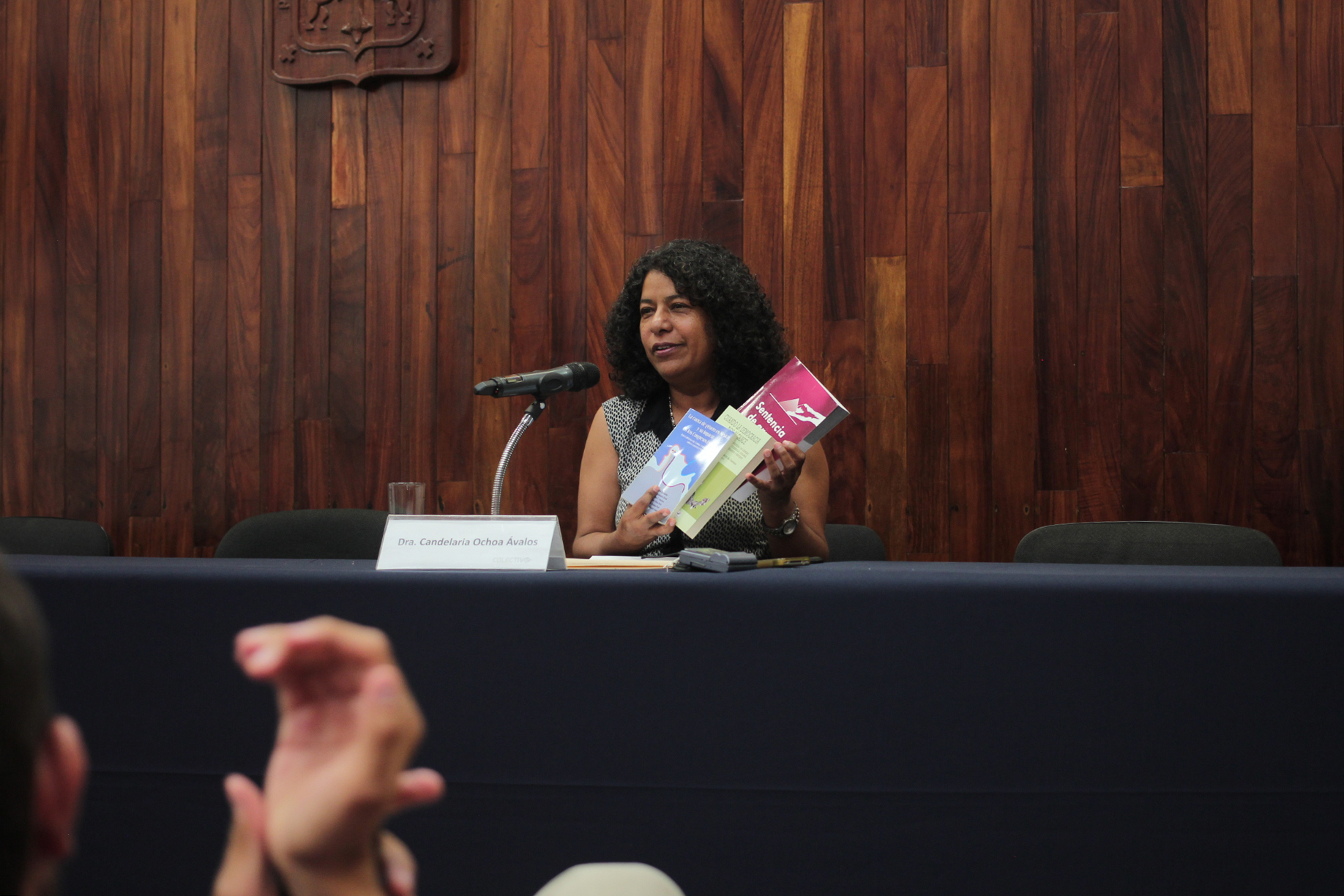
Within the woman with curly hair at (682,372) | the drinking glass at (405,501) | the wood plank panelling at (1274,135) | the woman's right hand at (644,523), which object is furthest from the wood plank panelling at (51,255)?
the wood plank panelling at (1274,135)

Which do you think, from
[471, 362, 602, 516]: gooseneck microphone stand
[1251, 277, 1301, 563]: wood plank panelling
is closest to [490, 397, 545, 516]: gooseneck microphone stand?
[471, 362, 602, 516]: gooseneck microphone stand

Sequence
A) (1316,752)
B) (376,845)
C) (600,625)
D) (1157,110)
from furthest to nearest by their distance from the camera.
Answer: (1157,110)
(600,625)
(1316,752)
(376,845)

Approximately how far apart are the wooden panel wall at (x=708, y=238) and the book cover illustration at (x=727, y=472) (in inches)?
53.2

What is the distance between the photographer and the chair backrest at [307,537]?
244 centimetres

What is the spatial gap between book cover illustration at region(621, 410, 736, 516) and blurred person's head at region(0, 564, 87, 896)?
1307mm

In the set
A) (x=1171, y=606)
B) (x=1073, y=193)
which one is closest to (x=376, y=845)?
(x=1171, y=606)

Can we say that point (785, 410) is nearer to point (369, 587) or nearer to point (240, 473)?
point (369, 587)

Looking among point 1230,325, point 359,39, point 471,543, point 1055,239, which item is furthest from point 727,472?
point 359,39

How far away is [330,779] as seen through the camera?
0.30 m

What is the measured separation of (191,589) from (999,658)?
1.01 m

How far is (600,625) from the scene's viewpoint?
1250mm

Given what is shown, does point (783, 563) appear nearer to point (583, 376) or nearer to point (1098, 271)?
point (583, 376)

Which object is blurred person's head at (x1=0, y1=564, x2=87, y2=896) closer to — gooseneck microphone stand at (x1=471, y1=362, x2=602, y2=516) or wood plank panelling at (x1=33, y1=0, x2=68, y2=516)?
gooseneck microphone stand at (x1=471, y1=362, x2=602, y2=516)

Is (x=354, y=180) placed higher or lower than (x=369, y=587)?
higher
